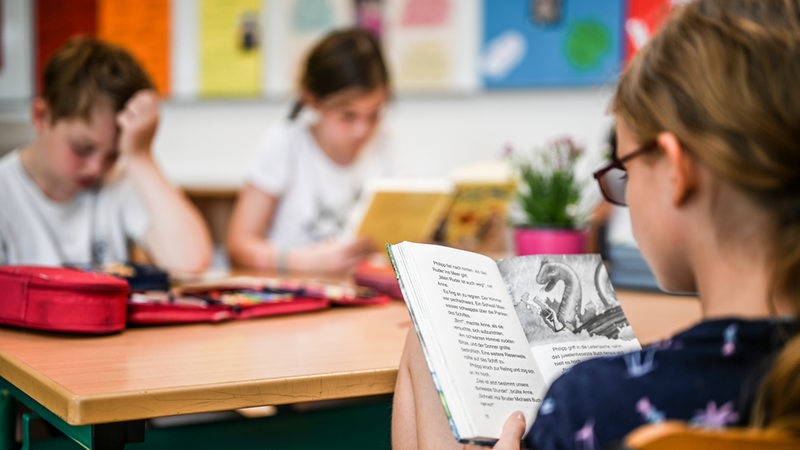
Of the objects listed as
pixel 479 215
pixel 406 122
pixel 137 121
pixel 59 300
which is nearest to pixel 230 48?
pixel 406 122

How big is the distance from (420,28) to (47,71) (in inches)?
67.7

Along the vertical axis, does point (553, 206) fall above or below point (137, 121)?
below

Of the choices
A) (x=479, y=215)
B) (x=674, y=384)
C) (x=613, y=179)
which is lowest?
(x=479, y=215)

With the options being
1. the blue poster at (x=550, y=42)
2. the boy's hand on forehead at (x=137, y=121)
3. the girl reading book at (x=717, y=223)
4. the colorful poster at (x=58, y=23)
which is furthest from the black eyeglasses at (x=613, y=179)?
the colorful poster at (x=58, y=23)

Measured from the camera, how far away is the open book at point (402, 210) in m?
2.01

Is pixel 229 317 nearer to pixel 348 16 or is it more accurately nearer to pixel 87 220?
pixel 87 220

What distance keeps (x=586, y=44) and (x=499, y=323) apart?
89.8 inches

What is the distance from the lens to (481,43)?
3.22 meters

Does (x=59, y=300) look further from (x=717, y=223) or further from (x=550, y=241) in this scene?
(x=550, y=241)

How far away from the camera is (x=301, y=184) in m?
2.51

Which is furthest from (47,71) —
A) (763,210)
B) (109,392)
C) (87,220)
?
(763,210)

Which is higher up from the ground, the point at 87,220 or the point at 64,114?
the point at 64,114

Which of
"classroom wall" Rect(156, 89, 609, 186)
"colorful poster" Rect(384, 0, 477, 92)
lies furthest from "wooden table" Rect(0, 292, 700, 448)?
"colorful poster" Rect(384, 0, 477, 92)

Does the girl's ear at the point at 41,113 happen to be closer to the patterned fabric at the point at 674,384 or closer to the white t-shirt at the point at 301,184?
the white t-shirt at the point at 301,184
